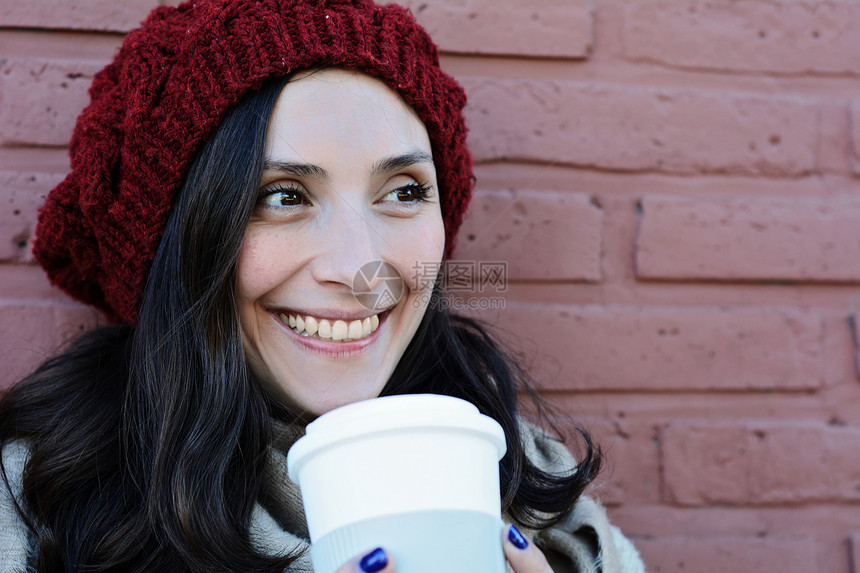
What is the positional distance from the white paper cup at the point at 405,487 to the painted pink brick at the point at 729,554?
663 mm

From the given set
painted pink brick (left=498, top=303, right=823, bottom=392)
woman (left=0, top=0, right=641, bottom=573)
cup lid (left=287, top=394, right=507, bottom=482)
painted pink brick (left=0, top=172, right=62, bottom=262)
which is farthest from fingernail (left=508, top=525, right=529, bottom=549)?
painted pink brick (left=0, top=172, right=62, bottom=262)

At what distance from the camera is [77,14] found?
1.18 metres

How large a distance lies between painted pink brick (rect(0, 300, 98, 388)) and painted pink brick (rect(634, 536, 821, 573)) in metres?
1.07

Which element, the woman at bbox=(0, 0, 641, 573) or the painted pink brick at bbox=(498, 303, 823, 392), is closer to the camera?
the woman at bbox=(0, 0, 641, 573)

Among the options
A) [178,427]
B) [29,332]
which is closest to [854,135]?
[178,427]

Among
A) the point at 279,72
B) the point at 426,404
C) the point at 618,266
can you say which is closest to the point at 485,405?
the point at 618,266

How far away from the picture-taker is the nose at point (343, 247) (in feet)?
3.00

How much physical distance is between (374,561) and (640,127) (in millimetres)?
947

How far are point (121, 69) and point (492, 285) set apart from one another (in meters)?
0.69

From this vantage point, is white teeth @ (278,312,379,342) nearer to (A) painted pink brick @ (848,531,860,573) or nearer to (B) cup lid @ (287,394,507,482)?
(B) cup lid @ (287,394,507,482)

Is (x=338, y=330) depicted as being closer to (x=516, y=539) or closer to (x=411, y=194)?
(x=411, y=194)

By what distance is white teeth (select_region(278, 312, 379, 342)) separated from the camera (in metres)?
0.96

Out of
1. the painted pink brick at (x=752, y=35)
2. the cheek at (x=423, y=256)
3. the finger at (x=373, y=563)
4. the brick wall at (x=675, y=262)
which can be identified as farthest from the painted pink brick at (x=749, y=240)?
the finger at (x=373, y=563)

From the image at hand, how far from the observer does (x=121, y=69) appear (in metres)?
1.03
